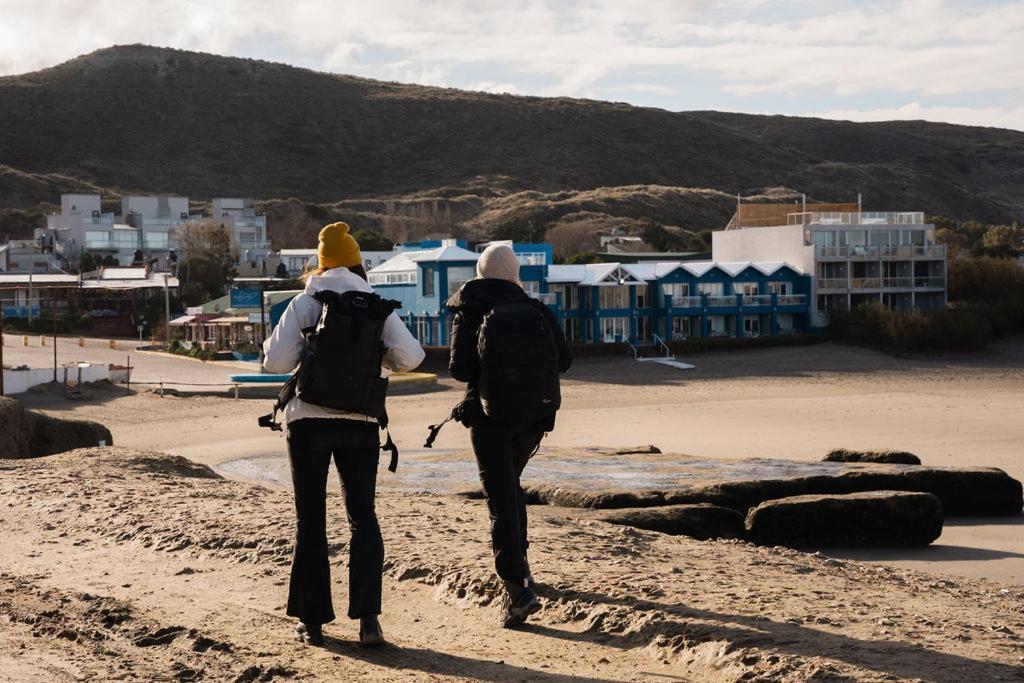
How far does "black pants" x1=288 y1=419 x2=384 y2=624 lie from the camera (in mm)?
6629

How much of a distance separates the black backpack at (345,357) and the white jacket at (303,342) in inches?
1.9

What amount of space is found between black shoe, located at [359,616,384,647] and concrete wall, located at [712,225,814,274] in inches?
1987

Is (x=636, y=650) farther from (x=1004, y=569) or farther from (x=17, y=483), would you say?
(x=17, y=483)

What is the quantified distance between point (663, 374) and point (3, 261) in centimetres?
3980

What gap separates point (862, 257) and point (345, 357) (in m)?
52.0

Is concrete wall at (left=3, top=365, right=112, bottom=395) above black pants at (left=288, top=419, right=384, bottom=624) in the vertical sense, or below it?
below

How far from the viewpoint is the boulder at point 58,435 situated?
58.3 feet

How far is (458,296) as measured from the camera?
7.34 metres

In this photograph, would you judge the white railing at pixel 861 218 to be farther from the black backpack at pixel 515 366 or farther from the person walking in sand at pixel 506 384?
the black backpack at pixel 515 366

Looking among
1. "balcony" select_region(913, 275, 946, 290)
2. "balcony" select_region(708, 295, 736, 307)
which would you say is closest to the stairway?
"balcony" select_region(708, 295, 736, 307)

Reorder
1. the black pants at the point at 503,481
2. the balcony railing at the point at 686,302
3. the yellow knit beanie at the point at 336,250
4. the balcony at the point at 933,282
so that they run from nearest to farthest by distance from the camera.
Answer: the yellow knit beanie at the point at 336,250 < the black pants at the point at 503,481 < the balcony railing at the point at 686,302 < the balcony at the point at 933,282

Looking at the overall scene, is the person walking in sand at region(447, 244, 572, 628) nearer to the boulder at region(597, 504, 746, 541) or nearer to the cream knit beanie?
the cream knit beanie

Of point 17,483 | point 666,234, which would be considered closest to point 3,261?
point 666,234

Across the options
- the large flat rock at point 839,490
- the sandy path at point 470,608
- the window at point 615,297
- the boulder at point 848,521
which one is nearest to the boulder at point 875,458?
the large flat rock at point 839,490
